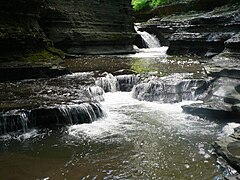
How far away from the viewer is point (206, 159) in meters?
5.17

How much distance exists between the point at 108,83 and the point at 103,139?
4468mm

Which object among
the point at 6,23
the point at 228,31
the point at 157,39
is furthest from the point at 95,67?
the point at 157,39

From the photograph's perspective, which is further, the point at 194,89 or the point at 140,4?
the point at 140,4

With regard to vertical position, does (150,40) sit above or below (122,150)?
above

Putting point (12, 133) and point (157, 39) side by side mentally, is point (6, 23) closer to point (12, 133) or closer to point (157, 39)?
point (12, 133)

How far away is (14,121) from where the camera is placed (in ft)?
22.2

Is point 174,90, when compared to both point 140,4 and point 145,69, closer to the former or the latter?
point 145,69

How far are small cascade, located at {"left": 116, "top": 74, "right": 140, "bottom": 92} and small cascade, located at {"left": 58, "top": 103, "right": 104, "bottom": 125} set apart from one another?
304 centimetres

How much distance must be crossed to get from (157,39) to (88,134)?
19025 mm

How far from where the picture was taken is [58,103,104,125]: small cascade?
289 inches

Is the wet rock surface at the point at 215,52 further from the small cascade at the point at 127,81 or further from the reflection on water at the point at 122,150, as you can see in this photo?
the small cascade at the point at 127,81

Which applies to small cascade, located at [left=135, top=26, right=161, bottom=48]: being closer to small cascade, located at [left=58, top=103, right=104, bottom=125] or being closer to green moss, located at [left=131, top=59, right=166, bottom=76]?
green moss, located at [left=131, top=59, right=166, bottom=76]

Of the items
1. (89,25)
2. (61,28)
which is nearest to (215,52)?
(89,25)

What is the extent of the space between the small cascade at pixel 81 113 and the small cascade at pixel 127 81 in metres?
3.04
